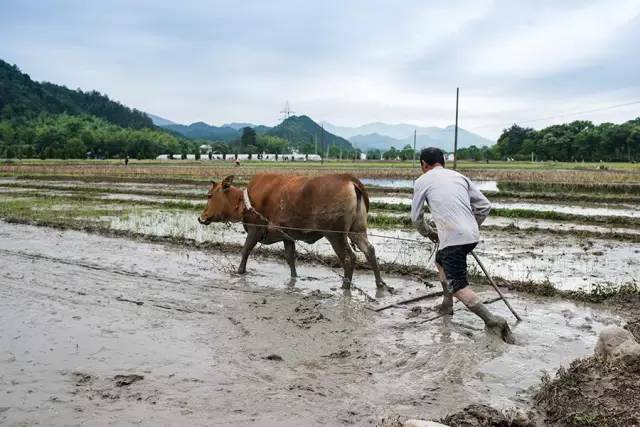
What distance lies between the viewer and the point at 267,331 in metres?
6.23

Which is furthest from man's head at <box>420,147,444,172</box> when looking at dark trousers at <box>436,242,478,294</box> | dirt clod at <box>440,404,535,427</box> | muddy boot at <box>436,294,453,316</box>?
dirt clod at <box>440,404,535,427</box>

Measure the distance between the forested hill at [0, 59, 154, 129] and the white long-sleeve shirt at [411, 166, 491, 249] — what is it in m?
135

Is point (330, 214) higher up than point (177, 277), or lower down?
higher up

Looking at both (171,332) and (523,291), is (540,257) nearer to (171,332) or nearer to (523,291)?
(523,291)

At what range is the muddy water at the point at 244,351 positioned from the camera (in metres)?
4.31

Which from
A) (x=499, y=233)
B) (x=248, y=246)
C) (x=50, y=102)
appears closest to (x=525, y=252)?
(x=499, y=233)

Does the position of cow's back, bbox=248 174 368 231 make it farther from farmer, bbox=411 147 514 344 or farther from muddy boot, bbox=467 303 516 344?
muddy boot, bbox=467 303 516 344

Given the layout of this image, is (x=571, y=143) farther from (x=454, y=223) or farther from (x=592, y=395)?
(x=592, y=395)

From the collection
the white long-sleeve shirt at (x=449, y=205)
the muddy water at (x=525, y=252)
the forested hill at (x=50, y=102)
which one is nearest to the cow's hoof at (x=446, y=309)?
the white long-sleeve shirt at (x=449, y=205)

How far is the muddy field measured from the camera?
14.4ft

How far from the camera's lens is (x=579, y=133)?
78.4 metres

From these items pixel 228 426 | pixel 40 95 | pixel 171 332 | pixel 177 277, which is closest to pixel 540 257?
pixel 177 277

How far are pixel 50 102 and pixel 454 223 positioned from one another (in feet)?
509

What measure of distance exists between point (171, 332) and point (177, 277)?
2.76m
